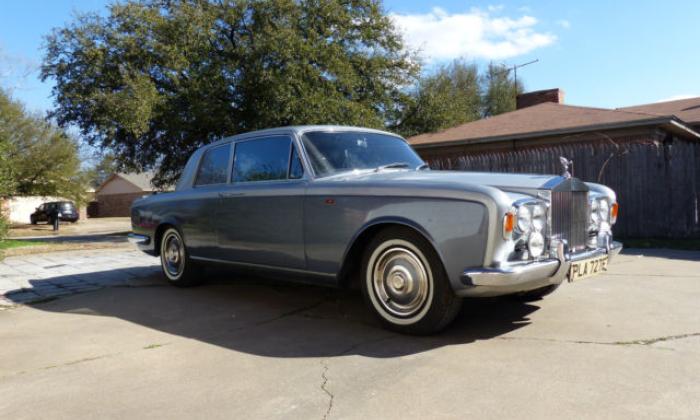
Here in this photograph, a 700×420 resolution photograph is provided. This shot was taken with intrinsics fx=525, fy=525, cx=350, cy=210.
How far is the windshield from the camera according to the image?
4621 millimetres

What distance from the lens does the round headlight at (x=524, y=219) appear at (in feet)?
11.5

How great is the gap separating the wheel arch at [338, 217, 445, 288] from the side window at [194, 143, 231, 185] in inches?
79.0

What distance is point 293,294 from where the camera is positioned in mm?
5680

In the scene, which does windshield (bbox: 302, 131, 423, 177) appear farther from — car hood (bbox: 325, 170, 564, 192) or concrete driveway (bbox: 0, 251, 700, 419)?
concrete driveway (bbox: 0, 251, 700, 419)

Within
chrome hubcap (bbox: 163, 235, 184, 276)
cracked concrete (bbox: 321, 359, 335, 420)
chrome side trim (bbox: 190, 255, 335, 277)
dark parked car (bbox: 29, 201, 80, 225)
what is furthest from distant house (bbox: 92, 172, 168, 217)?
cracked concrete (bbox: 321, 359, 335, 420)

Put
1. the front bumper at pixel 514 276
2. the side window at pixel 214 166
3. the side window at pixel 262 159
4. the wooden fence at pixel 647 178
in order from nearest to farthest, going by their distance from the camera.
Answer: the front bumper at pixel 514 276
the side window at pixel 262 159
the side window at pixel 214 166
the wooden fence at pixel 647 178

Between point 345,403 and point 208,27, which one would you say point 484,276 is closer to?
point 345,403

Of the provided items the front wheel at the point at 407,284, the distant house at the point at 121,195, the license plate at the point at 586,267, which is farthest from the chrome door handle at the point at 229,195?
the distant house at the point at 121,195

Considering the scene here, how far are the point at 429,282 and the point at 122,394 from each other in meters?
2.08

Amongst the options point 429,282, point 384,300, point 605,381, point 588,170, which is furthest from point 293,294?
point 588,170

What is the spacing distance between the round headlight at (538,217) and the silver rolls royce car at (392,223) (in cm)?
1

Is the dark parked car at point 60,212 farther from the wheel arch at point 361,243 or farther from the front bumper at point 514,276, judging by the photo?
the front bumper at point 514,276

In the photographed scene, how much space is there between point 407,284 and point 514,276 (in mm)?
801

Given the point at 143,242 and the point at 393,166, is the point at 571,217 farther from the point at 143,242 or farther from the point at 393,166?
the point at 143,242
